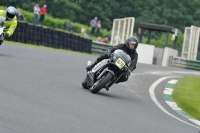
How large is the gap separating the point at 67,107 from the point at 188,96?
627cm

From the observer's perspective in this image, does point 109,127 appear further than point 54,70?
No

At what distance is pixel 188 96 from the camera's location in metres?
15.5

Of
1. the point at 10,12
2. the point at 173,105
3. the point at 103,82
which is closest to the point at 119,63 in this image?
the point at 103,82

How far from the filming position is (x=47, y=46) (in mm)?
29516

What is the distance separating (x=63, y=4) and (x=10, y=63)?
5450 cm

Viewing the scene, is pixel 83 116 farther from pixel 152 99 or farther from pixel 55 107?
pixel 152 99

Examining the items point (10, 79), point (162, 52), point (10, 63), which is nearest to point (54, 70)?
point (10, 63)

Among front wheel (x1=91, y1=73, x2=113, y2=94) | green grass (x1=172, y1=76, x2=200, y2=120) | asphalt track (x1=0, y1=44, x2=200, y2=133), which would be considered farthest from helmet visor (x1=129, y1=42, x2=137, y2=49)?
green grass (x1=172, y1=76, x2=200, y2=120)

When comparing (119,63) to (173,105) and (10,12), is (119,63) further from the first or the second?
(10,12)

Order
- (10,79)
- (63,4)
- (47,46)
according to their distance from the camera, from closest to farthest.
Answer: (10,79), (47,46), (63,4)

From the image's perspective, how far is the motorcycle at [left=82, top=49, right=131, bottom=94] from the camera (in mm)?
12750

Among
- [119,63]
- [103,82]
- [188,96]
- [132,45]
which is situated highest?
[132,45]

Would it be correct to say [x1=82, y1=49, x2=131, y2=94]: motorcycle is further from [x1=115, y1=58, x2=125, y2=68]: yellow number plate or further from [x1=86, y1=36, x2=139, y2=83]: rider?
[x1=86, y1=36, x2=139, y2=83]: rider

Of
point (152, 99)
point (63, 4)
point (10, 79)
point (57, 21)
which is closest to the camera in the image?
point (10, 79)
